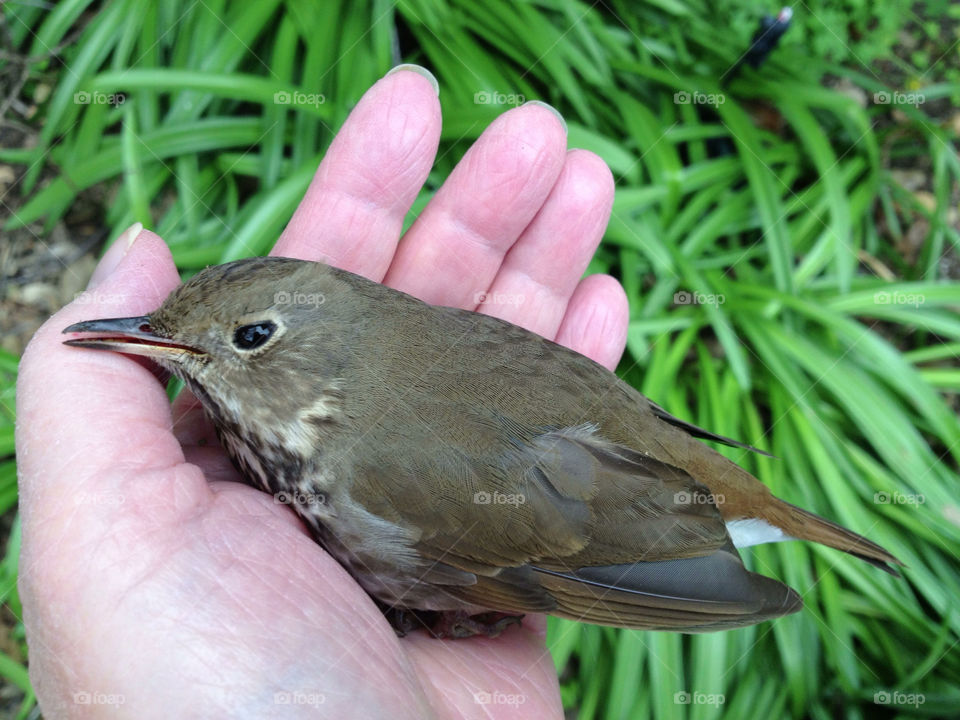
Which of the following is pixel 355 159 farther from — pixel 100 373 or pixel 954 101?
pixel 954 101
